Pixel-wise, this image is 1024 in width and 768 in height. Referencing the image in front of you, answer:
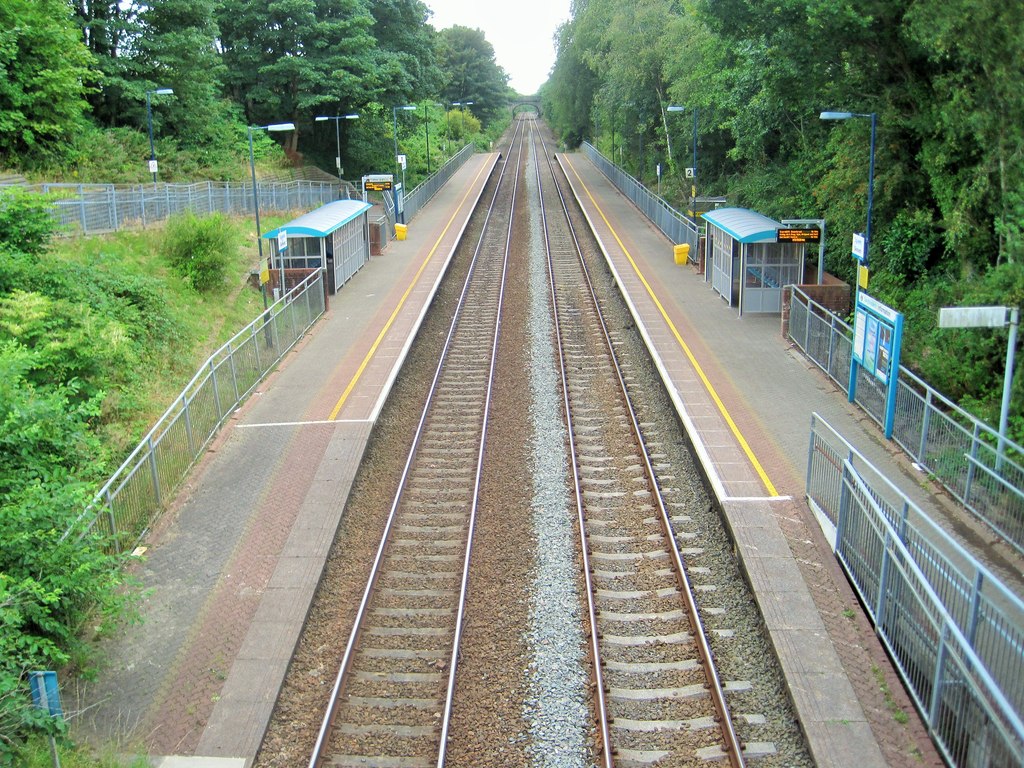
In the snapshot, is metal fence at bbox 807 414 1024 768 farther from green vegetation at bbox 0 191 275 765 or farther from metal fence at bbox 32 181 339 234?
metal fence at bbox 32 181 339 234

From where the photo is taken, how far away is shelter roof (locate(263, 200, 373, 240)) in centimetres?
2747

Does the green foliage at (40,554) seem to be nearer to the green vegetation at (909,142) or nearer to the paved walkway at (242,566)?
the paved walkway at (242,566)

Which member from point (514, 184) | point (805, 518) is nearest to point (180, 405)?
point (805, 518)

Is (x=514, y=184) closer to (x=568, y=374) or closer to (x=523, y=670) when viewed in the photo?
(x=568, y=374)

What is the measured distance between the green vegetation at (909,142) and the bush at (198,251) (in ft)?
47.2

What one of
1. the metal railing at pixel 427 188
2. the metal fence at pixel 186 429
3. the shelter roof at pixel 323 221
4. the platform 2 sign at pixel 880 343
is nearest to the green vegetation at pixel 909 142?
the platform 2 sign at pixel 880 343

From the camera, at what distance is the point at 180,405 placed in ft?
54.6

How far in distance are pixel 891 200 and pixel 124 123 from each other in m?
31.3

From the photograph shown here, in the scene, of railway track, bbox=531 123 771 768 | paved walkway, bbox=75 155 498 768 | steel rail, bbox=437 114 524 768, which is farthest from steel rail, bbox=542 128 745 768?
paved walkway, bbox=75 155 498 768

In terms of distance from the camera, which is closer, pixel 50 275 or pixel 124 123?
pixel 50 275

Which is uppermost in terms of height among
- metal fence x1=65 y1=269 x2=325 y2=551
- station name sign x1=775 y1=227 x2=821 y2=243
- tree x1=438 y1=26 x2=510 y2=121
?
tree x1=438 y1=26 x2=510 y2=121

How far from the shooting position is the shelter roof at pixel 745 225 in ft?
81.6

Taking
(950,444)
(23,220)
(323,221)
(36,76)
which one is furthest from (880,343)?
(36,76)

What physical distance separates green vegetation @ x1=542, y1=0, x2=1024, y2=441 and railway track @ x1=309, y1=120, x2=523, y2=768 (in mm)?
8846
